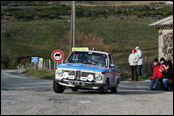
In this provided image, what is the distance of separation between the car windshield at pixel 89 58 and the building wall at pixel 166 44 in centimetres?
1341

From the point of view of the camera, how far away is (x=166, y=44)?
106ft

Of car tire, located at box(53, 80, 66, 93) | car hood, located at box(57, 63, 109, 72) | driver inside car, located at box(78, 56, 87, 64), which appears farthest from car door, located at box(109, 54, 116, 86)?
car tire, located at box(53, 80, 66, 93)

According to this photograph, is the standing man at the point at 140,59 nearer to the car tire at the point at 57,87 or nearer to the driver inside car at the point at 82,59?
the driver inside car at the point at 82,59

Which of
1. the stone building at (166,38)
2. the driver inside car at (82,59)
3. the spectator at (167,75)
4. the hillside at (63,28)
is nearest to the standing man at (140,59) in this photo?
the stone building at (166,38)

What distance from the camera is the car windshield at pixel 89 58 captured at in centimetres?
1891

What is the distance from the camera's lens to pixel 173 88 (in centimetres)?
2177

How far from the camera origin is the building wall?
32.0 meters

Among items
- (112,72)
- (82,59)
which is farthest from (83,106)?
(112,72)

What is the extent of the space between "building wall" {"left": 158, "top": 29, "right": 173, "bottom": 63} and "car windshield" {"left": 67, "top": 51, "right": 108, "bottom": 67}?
528 inches

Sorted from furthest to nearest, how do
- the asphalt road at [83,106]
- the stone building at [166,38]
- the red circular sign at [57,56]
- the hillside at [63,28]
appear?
1. the hillside at [63,28]
2. the stone building at [166,38]
3. the red circular sign at [57,56]
4. the asphalt road at [83,106]

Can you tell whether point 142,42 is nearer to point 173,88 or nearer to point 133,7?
point 133,7

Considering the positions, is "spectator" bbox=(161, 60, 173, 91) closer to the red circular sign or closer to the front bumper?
the front bumper

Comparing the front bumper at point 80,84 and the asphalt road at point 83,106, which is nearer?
the asphalt road at point 83,106

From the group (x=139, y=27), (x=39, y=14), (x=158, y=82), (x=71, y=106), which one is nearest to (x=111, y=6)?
(x=39, y=14)
